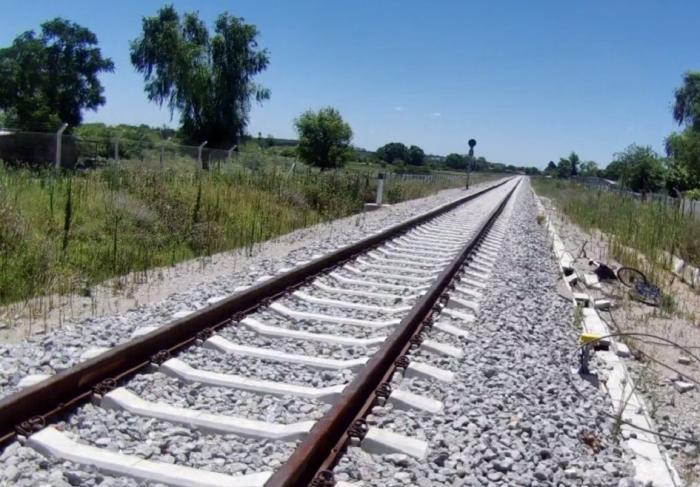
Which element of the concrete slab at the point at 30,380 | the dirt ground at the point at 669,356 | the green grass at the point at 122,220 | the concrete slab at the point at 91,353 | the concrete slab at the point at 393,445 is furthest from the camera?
the green grass at the point at 122,220

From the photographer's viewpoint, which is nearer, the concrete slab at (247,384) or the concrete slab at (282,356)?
the concrete slab at (247,384)

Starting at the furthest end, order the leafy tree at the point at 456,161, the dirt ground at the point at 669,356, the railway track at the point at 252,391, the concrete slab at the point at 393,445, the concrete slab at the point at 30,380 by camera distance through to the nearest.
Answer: the leafy tree at the point at 456,161 → the dirt ground at the point at 669,356 → the concrete slab at the point at 30,380 → the concrete slab at the point at 393,445 → the railway track at the point at 252,391

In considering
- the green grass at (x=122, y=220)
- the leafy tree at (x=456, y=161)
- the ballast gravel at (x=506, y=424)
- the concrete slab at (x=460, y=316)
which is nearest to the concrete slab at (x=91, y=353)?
the ballast gravel at (x=506, y=424)

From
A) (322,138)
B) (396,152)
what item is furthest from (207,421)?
(396,152)

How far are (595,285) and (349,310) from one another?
16.9ft

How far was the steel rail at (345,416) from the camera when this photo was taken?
323cm

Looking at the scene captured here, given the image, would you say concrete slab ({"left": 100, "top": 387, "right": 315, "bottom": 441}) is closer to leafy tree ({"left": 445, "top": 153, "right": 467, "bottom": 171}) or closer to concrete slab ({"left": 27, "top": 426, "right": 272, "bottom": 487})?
concrete slab ({"left": 27, "top": 426, "right": 272, "bottom": 487})

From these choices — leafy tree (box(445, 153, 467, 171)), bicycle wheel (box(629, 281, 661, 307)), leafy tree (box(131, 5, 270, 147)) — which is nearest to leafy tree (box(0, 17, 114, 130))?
leafy tree (box(131, 5, 270, 147))

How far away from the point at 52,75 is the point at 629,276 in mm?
60694

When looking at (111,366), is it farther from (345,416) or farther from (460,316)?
(460,316)

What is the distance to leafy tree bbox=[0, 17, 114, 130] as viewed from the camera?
58.1 metres

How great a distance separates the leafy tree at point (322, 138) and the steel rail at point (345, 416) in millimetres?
46581

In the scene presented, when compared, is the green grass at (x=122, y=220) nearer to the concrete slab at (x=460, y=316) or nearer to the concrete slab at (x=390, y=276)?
the concrete slab at (x=390, y=276)

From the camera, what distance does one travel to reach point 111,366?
4.43 meters
